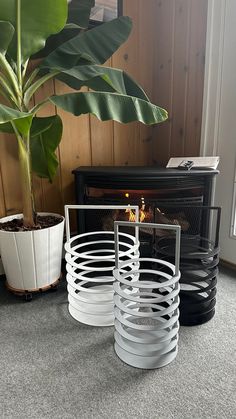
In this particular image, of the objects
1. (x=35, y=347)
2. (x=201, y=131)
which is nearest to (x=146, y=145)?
(x=201, y=131)

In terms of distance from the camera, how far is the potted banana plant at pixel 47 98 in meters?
1.08

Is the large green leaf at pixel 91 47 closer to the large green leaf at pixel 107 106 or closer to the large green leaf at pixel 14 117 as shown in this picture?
the large green leaf at pixel 107 106

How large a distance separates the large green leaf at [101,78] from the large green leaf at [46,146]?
8.8 inches

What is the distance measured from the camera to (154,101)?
200 centimetres

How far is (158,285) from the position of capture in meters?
0.97

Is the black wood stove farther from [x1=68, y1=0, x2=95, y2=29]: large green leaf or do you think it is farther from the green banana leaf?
[x1=68, y1=0, x2=95, y2=29]: large green leaf

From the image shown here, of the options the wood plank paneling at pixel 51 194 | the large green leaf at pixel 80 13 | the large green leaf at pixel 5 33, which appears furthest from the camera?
the wood plank paneling at pixel 51 194

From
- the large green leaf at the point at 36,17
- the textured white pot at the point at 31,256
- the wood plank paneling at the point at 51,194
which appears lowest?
the textured white pot at the point at 31,256

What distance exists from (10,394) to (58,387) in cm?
15

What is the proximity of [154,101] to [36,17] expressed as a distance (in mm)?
1083

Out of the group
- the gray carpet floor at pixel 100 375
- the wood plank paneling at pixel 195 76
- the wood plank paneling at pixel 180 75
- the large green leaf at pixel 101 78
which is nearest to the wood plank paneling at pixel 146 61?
the wood plank paneling at pixel 180 75

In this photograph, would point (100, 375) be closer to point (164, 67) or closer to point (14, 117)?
point (14, 117)

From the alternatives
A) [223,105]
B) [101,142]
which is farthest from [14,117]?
[223,105]

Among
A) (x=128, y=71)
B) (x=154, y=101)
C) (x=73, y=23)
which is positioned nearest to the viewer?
(x=73, y=23)
